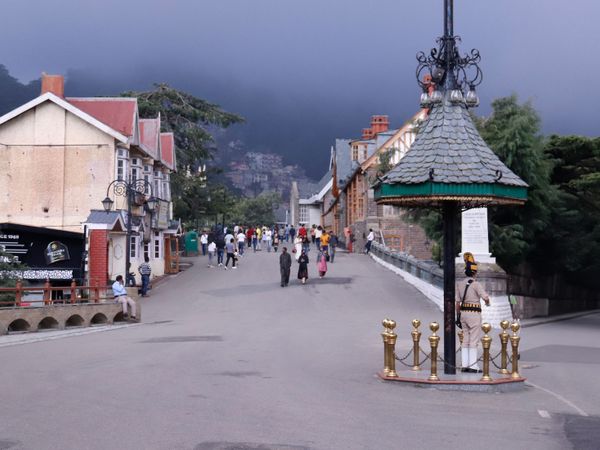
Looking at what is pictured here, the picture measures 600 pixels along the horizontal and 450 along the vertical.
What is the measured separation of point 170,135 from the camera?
51.2m

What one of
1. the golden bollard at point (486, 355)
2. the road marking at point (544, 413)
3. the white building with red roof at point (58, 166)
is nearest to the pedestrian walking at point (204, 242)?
the white building with red roof at point (58, 166)

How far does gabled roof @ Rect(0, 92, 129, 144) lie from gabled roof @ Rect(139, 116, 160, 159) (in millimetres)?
6290

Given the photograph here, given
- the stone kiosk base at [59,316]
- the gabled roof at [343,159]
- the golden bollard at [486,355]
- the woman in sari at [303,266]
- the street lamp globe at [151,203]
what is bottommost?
the stone kiosk base at [59,316]

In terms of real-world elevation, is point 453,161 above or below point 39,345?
above

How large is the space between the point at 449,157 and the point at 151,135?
34.2 meters

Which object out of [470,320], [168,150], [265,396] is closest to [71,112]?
[168,150]

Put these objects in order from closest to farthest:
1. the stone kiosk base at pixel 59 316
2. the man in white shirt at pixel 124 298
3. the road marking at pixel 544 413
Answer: the road marking at pixel 544 413
the stone kiosk base at pixel 59 316
the man in white shirt at pixel 124 298

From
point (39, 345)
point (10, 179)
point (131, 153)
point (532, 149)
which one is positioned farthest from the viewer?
point (131, 153)

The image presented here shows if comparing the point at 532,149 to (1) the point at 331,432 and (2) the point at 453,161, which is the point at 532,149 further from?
(1) the point at 331,432

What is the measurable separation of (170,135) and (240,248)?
7.89 m

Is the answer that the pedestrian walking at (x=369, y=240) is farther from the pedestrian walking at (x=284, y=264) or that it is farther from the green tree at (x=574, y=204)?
the pedestrian walking at (x=284, y=264)

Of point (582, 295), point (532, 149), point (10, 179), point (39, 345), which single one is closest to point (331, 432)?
point (39, 345)

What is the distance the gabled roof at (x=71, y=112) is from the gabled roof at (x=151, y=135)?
20.6 ft

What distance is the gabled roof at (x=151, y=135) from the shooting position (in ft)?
150
